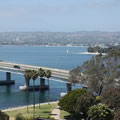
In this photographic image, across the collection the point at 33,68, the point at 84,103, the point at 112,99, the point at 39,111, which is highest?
the point at 112,99

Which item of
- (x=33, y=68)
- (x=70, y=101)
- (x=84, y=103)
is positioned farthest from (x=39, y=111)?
(x=33, y=68)

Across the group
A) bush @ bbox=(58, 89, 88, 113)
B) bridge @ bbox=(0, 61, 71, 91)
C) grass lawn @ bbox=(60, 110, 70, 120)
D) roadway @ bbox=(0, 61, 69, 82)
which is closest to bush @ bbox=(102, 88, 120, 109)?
bush @ bbox=(58, 89, 88, 113)

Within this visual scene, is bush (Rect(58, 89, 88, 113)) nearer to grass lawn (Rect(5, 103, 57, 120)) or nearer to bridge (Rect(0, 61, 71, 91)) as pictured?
grass lawn (Rect(5, 103, 57, 120))

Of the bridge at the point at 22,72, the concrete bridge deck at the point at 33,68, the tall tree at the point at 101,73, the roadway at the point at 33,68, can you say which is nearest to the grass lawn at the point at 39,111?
the tall tree at the point at 101,73

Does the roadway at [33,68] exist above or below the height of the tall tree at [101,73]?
below

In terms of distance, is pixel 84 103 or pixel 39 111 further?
pixel 39 111

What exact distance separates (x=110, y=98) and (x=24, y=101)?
2644 cm

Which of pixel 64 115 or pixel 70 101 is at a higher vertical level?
pixel 70 101

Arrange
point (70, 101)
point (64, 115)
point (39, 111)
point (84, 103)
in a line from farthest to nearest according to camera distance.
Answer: point (39, 111) → point (64, 115) → point (70, 101) → point (84, 103)

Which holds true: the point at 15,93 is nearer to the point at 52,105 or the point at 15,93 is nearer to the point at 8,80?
the point at 8,80

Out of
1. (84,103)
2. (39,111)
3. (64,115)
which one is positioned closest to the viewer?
(84,103)

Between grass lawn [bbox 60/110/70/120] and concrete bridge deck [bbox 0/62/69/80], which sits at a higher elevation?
concrete bridge deck [bbox 0/62/69/80]

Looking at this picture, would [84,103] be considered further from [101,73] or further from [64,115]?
[101,73]

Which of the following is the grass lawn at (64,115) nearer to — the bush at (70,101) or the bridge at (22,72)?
the bush at (70,101)
